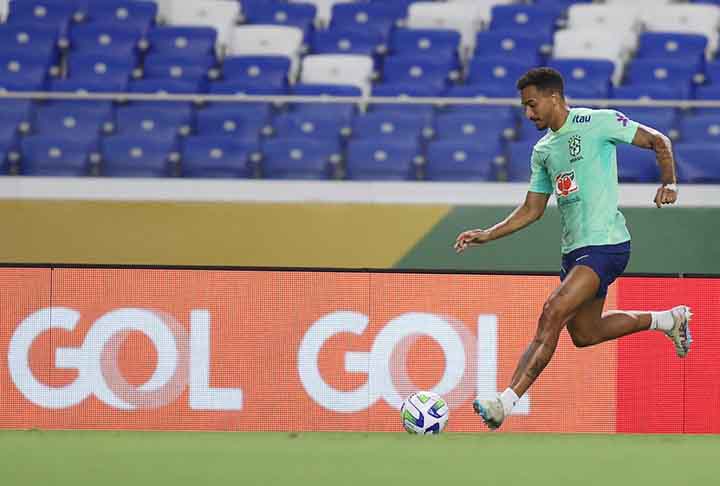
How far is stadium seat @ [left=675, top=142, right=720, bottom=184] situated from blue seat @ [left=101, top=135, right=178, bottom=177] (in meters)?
4.13

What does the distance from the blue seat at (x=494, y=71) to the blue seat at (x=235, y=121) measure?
245 centimetres

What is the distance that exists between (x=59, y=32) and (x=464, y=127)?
4.63m

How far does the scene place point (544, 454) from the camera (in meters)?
6.91

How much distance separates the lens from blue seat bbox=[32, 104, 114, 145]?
11141 millimetres

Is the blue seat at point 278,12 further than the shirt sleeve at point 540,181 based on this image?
Yes

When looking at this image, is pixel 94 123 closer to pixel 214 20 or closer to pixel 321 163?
pixel 321 163

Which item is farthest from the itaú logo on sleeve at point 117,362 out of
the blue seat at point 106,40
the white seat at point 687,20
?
the white seat at point 687,20

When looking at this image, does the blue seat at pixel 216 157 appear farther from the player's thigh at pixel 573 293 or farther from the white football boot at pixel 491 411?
the white football boot at pixel 491 411

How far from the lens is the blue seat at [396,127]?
11.1m

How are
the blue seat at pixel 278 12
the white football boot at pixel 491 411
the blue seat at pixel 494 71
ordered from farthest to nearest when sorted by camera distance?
the blue seat at pixel 278 12, the blue seat at pixel 494 71, the white football boot at pixel 491 411

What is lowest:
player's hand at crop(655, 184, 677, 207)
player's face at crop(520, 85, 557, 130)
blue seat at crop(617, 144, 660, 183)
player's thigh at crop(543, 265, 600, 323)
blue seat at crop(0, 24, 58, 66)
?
player's thigh at crop(543, 265, 600, 323)

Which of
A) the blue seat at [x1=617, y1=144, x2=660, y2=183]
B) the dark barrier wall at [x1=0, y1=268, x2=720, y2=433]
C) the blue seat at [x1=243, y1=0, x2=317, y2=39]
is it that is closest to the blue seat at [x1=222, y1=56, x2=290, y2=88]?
the blue seat at [x1=243, y1=0, x2=317, y2=39]

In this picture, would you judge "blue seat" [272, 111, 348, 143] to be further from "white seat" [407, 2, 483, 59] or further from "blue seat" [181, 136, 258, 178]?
"white seat" [407, 2, 483, 59]

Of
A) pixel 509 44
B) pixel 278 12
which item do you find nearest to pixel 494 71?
pixel 509 44
